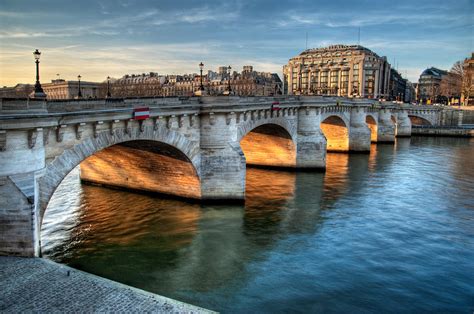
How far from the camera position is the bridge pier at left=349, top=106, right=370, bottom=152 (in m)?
57.4

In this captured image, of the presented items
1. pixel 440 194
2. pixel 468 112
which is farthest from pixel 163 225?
pixel 468 112

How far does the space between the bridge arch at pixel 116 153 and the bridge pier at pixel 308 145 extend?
16.8 meters

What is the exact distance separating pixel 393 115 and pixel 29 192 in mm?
77830

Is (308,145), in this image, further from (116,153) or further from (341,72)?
(341,72)

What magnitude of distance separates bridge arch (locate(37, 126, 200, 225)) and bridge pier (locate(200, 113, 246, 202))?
2.08 ft

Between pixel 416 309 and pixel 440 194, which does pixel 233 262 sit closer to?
pixel 416 309

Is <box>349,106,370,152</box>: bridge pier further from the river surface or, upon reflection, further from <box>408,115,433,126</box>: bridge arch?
<box>408,115,433,126</box>: bridge arch

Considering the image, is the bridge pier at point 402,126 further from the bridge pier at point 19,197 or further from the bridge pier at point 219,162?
the bridge pier at point 19,197

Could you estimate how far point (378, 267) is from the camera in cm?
1925

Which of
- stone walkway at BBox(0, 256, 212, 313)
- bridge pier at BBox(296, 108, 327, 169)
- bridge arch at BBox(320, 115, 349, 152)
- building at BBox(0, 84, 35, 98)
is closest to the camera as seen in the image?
stone walkway at BBox(0, 256, 212, 313)

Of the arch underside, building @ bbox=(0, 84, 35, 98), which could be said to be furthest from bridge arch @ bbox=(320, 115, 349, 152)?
building @ bbox=(0, 84, 35, 98)

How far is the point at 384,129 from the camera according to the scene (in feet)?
238

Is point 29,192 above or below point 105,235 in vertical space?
above

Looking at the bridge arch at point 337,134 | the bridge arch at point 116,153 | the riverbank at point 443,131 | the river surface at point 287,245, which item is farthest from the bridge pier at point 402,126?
the bridge arch at point 116,153
